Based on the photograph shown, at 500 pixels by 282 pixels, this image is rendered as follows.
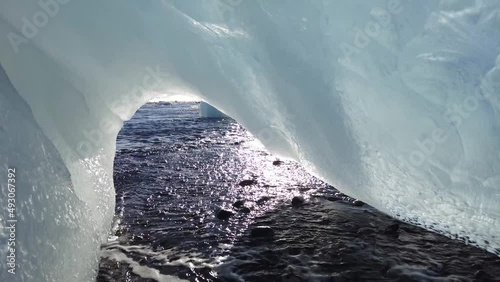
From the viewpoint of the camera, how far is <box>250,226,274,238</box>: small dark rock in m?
4.41

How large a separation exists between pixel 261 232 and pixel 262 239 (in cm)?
13

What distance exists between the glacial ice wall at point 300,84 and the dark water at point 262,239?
41cm

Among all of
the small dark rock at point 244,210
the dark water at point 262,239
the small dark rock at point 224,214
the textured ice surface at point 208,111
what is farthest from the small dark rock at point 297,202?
the textured ice surface at point 208,111

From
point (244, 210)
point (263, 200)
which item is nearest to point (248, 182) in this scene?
point (263, 200)

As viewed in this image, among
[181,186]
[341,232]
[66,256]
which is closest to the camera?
[66,256]

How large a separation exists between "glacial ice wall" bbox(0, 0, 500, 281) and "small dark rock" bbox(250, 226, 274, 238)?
109 centimetres

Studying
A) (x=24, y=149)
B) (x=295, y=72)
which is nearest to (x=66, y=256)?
(x=24, y=149)

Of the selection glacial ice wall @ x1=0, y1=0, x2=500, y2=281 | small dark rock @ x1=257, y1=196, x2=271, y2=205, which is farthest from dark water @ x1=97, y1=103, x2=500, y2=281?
glacial ice wall @ x1=0, y1=0, x2=500, y2=281

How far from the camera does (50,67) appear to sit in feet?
11.1

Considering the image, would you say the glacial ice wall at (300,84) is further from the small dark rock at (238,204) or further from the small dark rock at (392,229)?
the small dark rock at (238,204)

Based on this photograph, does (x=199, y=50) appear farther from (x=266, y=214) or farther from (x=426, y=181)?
(x=426, y=181)

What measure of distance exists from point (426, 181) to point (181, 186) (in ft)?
14.6

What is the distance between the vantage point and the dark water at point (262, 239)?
352cm

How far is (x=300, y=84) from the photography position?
4.09 m
